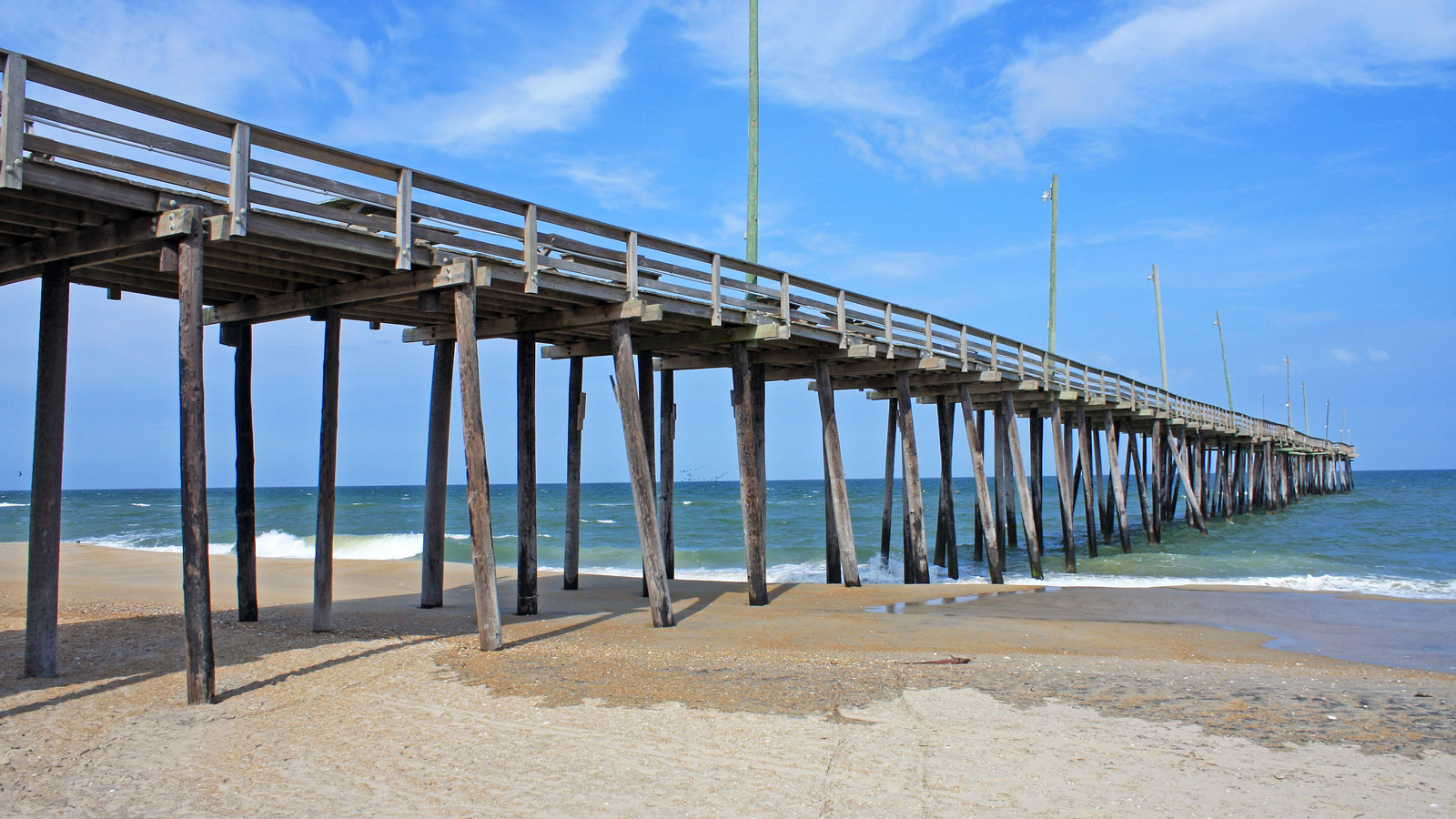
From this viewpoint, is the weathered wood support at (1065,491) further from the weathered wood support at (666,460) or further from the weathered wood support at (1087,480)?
the weathered wood support at (666,460)

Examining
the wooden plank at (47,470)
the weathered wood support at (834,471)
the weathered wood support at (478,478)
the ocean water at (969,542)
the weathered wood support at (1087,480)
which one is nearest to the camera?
the wooden plank at (47,470)

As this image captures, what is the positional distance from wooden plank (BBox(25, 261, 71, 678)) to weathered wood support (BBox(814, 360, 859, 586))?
394 inches

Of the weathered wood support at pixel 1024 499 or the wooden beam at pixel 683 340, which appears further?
the weathered wood support at pixel 1024 499

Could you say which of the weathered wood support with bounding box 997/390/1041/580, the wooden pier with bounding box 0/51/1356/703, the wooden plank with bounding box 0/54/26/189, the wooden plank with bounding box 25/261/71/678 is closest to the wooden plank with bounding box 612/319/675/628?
the wooden pier with bounding box 0/51/1356/703

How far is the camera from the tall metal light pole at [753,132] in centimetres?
1314

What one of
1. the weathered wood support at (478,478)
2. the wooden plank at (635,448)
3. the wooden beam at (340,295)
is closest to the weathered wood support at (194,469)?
the wooden beam at (340,295)

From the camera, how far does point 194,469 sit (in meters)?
7.11

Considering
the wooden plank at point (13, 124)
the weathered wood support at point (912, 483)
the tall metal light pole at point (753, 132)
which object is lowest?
the weathered wood support at point (912, 483)

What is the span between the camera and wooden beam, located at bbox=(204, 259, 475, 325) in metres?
8.95

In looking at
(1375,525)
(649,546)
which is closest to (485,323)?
(649,546)

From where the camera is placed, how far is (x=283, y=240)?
778 cm

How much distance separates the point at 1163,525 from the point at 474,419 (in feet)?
118

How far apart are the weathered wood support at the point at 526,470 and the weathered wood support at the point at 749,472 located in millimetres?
2870

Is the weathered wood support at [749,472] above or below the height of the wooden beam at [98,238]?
below
